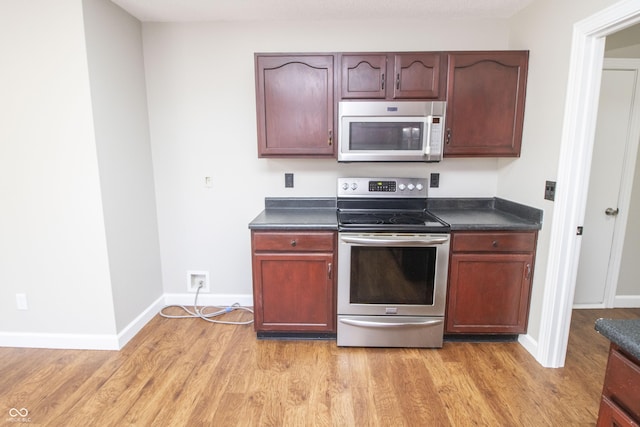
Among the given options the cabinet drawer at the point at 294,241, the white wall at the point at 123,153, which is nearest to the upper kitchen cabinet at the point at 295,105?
the cabinet drawer at the point at 294,241

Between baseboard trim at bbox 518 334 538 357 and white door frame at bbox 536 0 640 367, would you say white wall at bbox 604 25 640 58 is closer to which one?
white door frame at bbox 536 0 640 367

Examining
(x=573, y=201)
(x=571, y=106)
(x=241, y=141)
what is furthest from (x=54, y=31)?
(x=573, y=201)

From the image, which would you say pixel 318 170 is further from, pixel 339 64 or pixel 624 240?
pixel 624 240

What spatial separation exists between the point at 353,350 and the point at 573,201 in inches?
64.9

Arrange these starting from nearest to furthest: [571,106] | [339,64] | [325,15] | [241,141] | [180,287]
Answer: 1. [571,106]
2. [339,64]
3. [325,15]
4. [241,141]
5. [180,287]

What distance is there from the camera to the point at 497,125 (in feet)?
7.73

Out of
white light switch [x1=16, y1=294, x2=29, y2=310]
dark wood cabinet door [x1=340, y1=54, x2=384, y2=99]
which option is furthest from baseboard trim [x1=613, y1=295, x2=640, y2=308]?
white light switch [x1=16, y1=294, x2=29, y2=310]

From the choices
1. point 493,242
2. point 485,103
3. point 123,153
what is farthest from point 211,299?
point 485,103

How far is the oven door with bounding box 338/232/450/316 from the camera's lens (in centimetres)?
218

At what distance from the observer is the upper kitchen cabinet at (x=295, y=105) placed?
229 centimetres

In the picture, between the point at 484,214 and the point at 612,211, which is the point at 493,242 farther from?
the point at 612,211

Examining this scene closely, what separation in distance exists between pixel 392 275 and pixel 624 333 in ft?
4.58

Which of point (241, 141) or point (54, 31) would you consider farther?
point (241, 141)

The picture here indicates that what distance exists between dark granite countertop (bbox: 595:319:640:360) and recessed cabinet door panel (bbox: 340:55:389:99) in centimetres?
181
